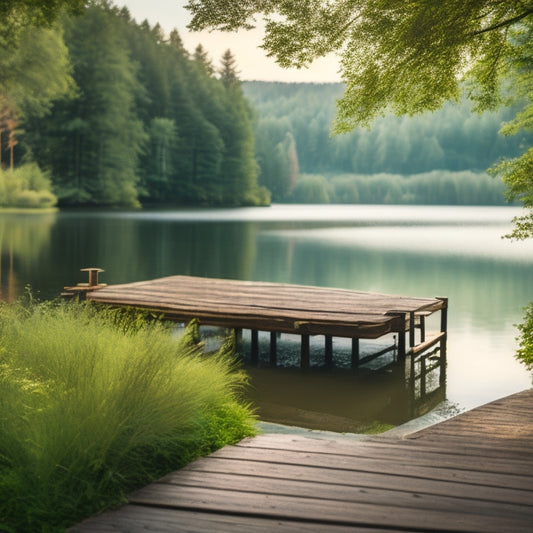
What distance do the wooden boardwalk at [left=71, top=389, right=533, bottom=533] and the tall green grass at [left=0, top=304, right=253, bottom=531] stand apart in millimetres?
159

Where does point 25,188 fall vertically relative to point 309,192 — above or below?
below

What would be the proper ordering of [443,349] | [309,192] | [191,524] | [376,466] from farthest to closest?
1. [309,192]
2. [443,349]
3. [376,466]
4. [191,524]

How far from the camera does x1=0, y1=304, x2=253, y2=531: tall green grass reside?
3.65m

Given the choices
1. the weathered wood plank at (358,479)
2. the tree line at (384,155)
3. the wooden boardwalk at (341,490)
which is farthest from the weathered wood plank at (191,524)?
the tree line at (384,155)

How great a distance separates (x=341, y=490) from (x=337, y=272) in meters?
21.9

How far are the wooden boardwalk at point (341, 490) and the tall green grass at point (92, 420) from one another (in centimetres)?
16

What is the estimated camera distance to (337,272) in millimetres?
25641

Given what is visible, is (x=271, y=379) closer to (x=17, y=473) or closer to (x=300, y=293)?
(x=300, y=293)

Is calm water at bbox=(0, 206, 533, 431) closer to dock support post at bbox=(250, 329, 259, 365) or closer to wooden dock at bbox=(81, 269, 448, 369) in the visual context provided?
Result: dock support post at bbox=(250, 329, 259, 365)

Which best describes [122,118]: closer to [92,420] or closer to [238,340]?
[238,340]

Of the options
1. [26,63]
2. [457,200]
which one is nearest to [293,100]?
[457,200]

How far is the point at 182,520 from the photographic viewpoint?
11.2 feet

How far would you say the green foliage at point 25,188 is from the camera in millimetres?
57406

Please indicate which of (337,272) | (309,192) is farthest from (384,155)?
(337,272)
